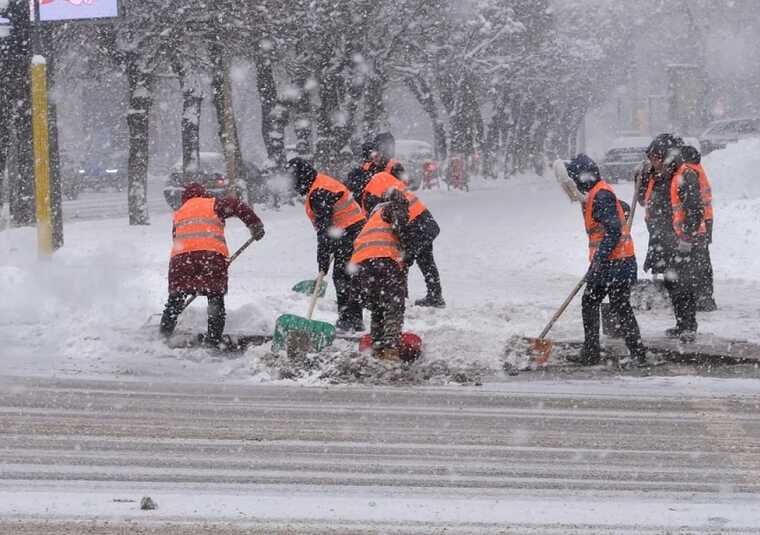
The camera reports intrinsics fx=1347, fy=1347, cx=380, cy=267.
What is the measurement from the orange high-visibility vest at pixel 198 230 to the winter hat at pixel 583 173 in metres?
2.87

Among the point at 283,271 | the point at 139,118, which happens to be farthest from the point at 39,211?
the point at 139,118

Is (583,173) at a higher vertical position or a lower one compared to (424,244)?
higher

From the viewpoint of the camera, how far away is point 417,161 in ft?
149

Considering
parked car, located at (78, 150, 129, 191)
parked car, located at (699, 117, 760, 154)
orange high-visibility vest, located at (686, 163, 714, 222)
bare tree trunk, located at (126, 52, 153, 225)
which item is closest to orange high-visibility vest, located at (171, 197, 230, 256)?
orange high-visibility vest, located at (686, 163, 714, 222)

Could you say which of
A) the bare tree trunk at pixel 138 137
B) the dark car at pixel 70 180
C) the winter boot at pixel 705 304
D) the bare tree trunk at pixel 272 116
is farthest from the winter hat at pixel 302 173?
the dark car at pixel 70 180

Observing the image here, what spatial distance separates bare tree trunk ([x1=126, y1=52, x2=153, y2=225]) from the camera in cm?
2589

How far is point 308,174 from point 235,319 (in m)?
1.56

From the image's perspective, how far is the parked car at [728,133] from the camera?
39156mm

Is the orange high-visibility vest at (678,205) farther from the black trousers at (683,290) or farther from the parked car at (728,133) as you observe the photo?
the parked car at (728,133)

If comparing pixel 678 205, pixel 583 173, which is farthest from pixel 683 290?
pixel 583 173

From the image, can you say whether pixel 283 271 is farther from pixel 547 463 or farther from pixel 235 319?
pixel 547 463

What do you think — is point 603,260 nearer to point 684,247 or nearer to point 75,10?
point 684,247

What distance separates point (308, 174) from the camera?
36.6 ft

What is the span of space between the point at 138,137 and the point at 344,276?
15673mm
